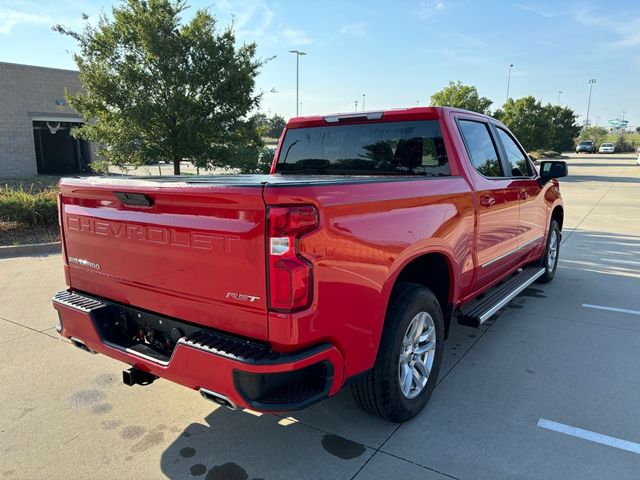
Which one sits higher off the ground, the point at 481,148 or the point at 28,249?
the point at 481,148

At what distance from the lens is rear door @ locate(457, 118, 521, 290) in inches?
153

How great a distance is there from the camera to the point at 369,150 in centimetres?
404

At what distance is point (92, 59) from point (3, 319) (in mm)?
7782

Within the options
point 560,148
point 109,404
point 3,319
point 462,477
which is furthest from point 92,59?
point 560,148

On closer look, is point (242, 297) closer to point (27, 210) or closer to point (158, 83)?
point (27, 210)

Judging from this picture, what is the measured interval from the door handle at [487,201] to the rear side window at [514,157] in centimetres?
90

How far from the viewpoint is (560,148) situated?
62.0 m

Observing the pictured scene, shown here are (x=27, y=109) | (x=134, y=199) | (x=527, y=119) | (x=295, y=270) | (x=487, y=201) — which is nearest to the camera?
(x=295, y=270)

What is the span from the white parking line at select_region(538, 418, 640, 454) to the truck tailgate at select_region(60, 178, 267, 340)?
2097 millimetres

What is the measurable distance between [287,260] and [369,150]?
2151mm

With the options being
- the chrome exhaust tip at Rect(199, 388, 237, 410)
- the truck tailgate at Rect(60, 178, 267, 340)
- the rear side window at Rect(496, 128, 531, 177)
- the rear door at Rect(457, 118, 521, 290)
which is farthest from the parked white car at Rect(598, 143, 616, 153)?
the chrome exhaust tip at Rect(199, 388, 237, 410)

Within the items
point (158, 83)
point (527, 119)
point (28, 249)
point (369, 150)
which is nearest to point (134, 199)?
point (369, 150)

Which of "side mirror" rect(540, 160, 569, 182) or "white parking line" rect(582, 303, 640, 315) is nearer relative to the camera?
"white parking line" rect(582, 303, 640, 315)

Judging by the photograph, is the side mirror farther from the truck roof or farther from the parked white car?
the parked white car
